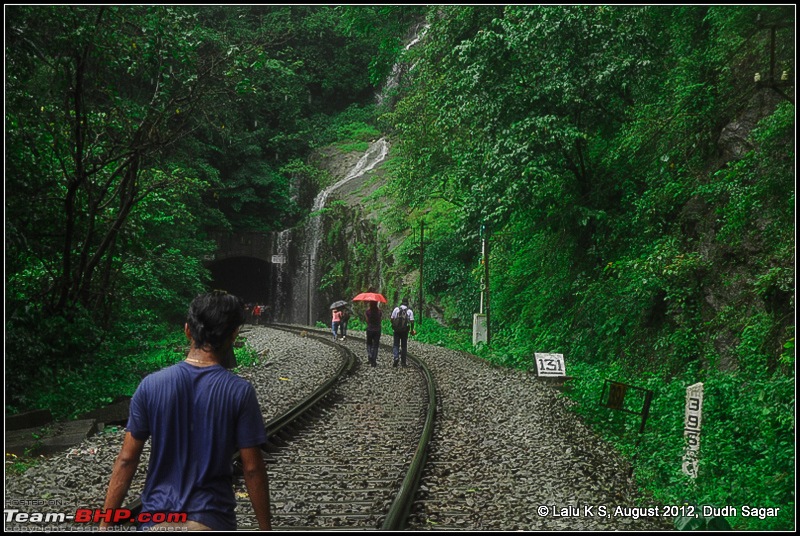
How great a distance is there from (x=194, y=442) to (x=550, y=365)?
11911 mm

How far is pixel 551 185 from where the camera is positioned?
16469mm

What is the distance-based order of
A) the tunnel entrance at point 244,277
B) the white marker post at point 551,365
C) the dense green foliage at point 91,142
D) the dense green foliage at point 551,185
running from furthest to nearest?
1. the tunnel entrance at point 244,277
2. the white marker post at point 551,365
3. the dense green foliage at point 91,142
4. the dense green foliage at point 551,185

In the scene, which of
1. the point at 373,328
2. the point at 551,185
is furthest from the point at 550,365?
the point at 373,328

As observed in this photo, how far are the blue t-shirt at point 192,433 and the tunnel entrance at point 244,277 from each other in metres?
49.3

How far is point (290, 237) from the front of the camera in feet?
158

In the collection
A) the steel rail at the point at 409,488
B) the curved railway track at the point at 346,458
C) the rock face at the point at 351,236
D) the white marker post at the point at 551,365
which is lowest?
the curved railway track at the point at 346,458

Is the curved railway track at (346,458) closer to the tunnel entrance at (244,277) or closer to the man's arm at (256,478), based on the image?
the man's arm at (256,478)

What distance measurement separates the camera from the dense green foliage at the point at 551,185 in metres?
9.17

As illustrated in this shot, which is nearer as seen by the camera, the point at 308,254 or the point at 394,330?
the point at 394,330

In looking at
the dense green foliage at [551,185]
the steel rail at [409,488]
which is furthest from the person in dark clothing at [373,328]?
the steel rail at [409,488]

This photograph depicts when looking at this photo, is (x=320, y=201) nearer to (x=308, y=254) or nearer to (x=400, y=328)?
(x=308, y=254)

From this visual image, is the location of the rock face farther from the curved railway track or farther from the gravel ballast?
the gravel ballast

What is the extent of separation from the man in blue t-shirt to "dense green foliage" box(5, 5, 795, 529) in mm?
4405

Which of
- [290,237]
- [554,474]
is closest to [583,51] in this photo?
[554,474]
